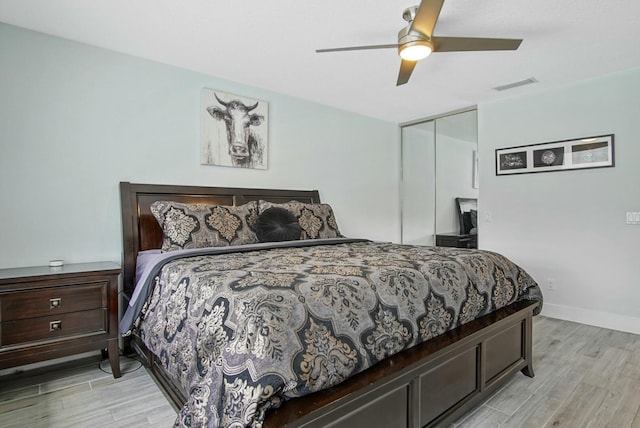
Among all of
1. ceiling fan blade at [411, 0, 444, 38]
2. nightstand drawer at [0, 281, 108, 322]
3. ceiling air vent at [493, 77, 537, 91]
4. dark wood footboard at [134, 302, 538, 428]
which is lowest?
dark wood footboard at [134, 302, 538, 428]

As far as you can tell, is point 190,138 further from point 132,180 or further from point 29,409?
point 29,409

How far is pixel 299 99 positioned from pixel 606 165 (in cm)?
325

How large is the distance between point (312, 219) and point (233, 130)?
1.22m

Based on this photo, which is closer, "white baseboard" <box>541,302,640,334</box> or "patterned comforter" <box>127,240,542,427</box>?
"patterned comforter" <box>127,240,542,427</box>

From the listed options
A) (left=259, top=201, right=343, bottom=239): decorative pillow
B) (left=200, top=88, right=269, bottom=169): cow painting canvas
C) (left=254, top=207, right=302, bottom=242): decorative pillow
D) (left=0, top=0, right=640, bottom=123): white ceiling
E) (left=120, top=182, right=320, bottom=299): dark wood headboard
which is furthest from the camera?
(left=200, top=88, right=269, bottom=169): cow painting canvas

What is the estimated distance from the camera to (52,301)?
6.91ft

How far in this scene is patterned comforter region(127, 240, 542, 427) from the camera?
113 cm

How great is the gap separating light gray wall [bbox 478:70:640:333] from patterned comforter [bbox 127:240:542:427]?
1980 mm

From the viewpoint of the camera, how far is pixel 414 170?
516 cm

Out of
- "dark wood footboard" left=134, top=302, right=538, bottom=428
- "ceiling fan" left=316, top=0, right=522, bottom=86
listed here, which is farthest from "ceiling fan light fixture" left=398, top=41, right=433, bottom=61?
"dark wood footboard" left=134, top=302, right=538, bottom=428

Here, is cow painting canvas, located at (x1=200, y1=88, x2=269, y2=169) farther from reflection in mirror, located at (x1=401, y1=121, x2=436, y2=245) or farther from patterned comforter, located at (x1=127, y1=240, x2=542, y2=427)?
reflection in mirror, located at (x1=401, y1=121, x2=436, y2=245)

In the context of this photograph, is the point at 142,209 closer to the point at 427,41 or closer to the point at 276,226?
the point at 276,226

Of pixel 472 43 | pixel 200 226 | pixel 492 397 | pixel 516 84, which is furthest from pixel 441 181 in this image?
pixel 200 226

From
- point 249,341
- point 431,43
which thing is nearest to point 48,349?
point 249,341
